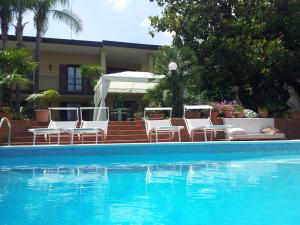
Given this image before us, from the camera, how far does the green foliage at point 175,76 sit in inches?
516

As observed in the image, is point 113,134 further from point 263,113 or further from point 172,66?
point 263,113

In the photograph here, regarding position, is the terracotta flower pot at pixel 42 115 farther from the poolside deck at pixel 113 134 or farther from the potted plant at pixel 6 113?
the potted plant at pixel 6 113

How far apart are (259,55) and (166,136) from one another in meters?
5.39

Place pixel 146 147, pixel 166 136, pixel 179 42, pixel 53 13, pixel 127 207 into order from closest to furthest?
1. pixel 127 207
2. pixel 146 147
3. pixel 166 136
4. pixel 179 42
5. pixel 53 13

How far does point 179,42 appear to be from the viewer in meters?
16.4

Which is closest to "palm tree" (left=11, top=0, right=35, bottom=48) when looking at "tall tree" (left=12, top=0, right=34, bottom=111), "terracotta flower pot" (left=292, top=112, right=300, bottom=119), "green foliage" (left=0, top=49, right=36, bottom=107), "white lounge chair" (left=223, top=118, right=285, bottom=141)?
"tall tree" (left=12, top=0, right=34, bottom=111)

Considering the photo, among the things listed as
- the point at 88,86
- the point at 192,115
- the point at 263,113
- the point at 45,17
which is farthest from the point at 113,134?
the point at 88,86

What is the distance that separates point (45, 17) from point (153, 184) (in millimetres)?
14075

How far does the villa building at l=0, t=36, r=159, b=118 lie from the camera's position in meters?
20.4

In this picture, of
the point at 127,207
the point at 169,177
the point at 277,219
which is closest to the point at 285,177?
the point at 169,177

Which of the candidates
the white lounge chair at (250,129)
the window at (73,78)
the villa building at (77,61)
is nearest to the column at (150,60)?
the villa building at (77,61)

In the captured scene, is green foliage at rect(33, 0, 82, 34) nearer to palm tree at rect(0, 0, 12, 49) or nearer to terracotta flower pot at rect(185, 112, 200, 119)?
palm tree at rect(0, 0, 12, 49)

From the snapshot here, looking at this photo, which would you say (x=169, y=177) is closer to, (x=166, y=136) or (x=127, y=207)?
(x=127, y=207)

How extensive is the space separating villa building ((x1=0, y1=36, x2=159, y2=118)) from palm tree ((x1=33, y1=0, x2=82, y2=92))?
131cm
